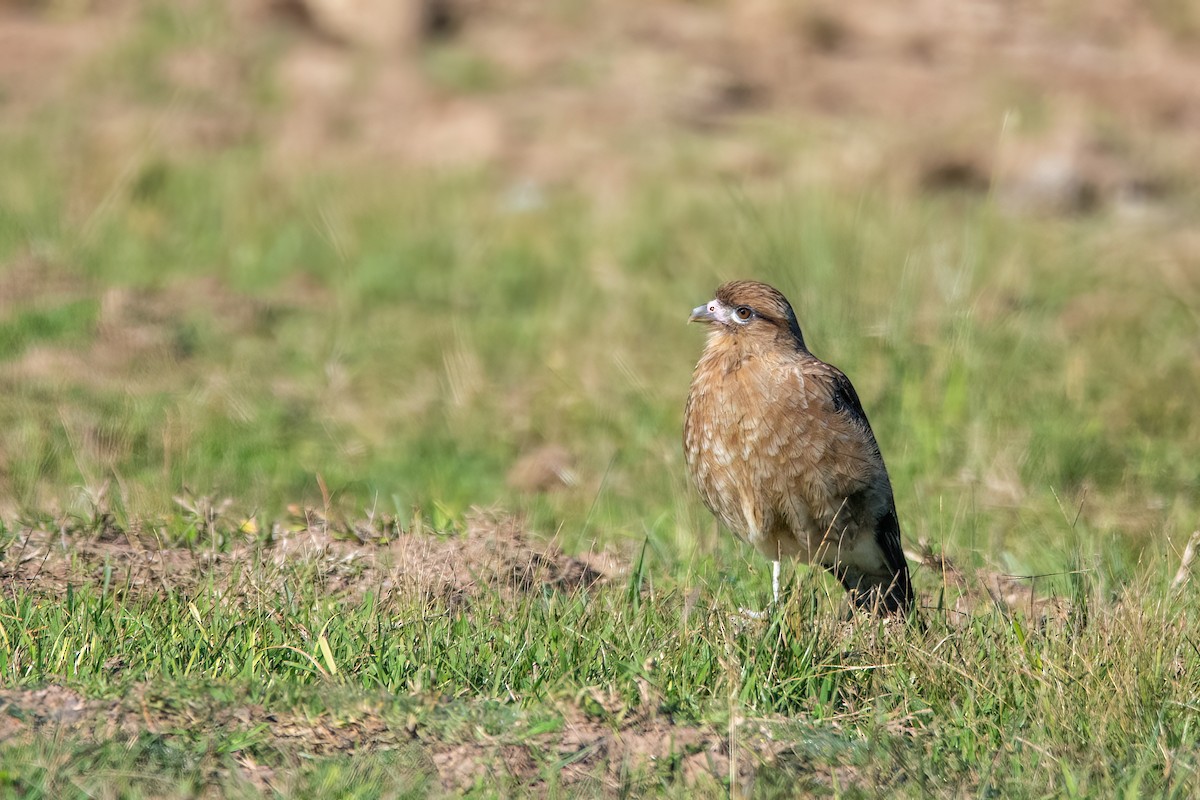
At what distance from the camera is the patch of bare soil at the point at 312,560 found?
17.8 feet

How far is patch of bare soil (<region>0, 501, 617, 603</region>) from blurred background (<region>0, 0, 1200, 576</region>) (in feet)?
0.75

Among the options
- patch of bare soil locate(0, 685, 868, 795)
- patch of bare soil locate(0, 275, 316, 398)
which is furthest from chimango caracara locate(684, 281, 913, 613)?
patch of bare soil locate(0, 275, 316, 398)

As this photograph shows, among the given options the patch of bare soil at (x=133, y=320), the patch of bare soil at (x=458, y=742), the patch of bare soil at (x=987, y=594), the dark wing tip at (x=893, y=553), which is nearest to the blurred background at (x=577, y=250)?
the patch of bare soil at (x=133, y=320)

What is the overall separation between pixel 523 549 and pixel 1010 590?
1883 mm

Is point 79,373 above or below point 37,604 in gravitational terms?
below

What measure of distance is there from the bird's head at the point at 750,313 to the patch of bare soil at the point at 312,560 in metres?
1.01

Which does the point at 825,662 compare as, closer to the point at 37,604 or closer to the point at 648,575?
the point at 648,575

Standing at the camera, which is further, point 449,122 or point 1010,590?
point 449,122

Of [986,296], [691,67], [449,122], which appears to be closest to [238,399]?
[986,296]

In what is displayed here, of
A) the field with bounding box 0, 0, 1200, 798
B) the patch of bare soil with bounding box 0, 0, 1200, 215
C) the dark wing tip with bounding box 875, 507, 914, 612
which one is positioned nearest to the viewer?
the field with bounding box 0, 0, 1200, 798

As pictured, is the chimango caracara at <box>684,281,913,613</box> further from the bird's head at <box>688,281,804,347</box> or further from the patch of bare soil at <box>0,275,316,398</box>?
the patch of bare soil at <box>0,275,316,398</box>

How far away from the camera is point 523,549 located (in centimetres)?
599

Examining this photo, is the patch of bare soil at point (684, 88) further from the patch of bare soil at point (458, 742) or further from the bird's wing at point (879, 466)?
the patch of bare soil at point (458, 742)

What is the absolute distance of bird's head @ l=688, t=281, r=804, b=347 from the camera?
624 centimetres
